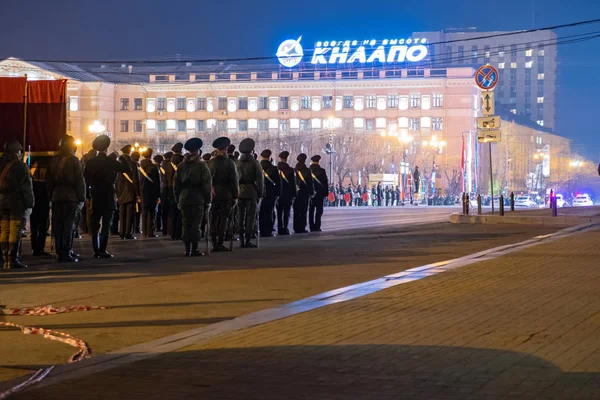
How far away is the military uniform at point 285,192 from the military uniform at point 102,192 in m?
8.12

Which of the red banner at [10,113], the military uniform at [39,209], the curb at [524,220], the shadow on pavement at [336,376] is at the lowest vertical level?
the shadow on pavement at [336,376]

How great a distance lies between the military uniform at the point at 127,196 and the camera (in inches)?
917

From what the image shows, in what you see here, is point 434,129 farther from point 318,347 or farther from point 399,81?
point 318,347

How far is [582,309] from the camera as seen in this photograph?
1073 cm

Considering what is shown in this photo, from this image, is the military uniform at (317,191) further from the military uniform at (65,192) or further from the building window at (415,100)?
the building window at (415,100)

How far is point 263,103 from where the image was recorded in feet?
450

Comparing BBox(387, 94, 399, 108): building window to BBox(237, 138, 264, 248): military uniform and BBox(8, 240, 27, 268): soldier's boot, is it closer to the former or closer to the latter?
BBox(237, 138, 264, 248): military uniform

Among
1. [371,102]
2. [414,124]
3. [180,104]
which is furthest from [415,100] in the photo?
[180,104]

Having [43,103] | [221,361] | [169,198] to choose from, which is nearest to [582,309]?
[221,361]

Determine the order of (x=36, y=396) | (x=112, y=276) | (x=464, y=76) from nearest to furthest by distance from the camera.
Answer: (x=36, y=396)
(x=112, y=276)
(x=464, y=76)

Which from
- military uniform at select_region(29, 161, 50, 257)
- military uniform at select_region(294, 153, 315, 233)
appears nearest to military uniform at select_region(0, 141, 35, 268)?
military uniform at select_region(29, 161, 50, 257)

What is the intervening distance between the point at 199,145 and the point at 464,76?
117m

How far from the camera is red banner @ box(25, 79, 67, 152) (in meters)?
18.2

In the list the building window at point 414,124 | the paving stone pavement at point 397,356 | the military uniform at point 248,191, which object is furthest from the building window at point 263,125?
the paving stone pavement at point 397,356
